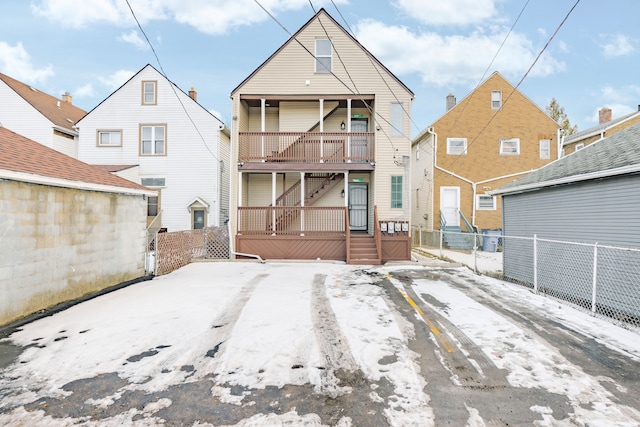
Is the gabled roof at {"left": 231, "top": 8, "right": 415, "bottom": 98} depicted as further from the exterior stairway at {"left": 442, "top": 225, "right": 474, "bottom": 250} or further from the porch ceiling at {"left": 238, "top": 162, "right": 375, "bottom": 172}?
the exterior stairway at {"left": 442, "top": 225, "right": 474, "bottom": 250}

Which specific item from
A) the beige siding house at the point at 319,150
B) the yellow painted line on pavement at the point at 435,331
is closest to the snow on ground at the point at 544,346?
the yellow painted line on pavement at the point at 435,331

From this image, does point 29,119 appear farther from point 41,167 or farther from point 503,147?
point 503,147

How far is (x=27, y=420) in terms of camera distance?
2.96m

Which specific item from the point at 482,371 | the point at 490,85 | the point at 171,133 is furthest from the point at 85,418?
the point at 490,85

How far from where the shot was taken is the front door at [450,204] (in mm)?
19625

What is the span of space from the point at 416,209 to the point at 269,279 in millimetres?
15764

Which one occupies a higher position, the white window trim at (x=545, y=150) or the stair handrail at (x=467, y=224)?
the white window trim at (x=545, y=150)

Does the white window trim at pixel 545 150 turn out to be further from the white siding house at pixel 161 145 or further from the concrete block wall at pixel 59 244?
the concrete block wall at pixel 59 244

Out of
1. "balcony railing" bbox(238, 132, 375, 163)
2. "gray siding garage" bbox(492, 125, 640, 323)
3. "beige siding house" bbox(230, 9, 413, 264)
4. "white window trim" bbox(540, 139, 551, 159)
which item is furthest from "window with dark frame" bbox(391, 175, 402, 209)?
"white window trim" bbox(540, 139, 551, 159)

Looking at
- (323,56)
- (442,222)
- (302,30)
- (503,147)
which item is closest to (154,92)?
(302,30)

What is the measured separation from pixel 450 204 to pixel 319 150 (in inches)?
382

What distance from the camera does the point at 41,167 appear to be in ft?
21.6

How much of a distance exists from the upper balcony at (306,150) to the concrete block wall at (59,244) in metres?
5.78

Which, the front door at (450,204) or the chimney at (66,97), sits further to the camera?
the chimney at (66,97)
